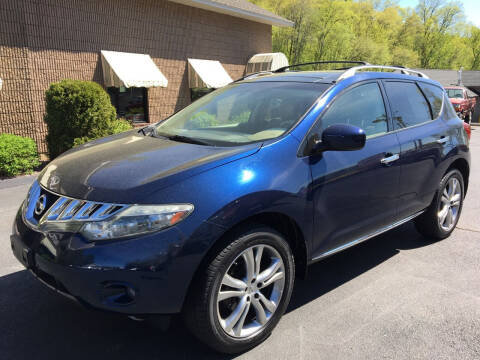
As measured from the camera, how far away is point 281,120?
3.03 m

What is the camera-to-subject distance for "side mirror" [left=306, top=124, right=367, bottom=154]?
8.89ft

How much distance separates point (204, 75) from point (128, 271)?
13.6m

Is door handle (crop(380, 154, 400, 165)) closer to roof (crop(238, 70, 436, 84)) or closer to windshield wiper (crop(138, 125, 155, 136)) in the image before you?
roof (crop(238, 70, 436, 84))

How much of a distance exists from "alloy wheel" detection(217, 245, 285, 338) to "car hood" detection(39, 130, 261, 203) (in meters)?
0.61

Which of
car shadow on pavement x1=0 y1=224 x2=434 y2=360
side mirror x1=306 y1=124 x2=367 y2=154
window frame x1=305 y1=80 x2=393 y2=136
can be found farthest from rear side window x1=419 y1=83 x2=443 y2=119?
car shadow on pavement x1=0 y1=224 x2=434 y2=360

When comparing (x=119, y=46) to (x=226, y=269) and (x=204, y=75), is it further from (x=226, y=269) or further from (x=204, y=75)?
(x=226, y=269)

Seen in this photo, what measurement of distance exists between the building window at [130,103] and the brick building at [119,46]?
0.11 feet

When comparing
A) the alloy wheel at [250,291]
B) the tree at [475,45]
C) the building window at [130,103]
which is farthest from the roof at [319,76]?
the tree at [475,45]

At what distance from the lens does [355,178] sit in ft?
9.92

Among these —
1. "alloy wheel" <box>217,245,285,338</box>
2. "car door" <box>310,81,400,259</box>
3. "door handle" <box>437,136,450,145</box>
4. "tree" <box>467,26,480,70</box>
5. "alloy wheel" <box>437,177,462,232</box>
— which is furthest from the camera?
"tree" <box>467,26,480,70</box>

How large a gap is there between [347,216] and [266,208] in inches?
34.2

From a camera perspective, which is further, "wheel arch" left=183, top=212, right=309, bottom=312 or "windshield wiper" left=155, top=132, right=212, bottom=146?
"windshield wiper" left=155, top=132, right=212, bottom=146

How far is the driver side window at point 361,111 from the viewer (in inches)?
121

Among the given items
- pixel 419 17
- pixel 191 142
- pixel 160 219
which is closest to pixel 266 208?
pixel 160 219
